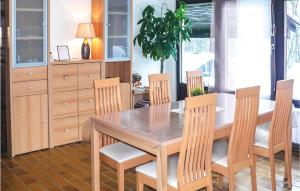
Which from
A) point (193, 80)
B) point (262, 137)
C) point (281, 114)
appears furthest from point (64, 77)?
point (281, 114)

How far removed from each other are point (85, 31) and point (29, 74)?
0.95 meters

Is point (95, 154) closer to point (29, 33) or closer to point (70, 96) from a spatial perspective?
point (70, 96)

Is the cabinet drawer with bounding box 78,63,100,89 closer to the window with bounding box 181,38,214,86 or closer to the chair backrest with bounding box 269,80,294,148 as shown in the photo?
the window with bounding box 181,38,214,86

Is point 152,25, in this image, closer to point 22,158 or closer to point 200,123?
point 22,158

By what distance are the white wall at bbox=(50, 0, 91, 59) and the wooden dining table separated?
6.41ft

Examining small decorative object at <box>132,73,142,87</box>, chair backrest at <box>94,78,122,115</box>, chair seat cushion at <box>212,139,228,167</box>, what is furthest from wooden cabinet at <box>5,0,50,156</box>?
chair seat cushion at <box>212,139,228,167</box>

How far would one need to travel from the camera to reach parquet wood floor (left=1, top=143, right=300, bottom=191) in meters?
3.40

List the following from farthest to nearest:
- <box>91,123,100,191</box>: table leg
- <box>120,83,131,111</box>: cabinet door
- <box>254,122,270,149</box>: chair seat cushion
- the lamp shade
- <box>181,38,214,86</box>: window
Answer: <box>181,38,214,86</box>: window
<box>120,83,131,111</box>: cabinet door
the lamp shade
<box>254,122,270,149</box>: chair seat cushion
<box>91,123,100,191</box>: table leg

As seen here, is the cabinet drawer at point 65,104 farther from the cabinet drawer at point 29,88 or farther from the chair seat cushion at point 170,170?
the chair seat cushion at point 170,170

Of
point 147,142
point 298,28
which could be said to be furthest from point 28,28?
point 298,28

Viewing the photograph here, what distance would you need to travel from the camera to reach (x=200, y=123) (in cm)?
244

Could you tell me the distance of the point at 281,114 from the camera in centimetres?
321

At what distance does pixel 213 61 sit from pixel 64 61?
2.12 m

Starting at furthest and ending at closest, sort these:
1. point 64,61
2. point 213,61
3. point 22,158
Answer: point 213,61 < point 64,61 < point 22,158
